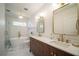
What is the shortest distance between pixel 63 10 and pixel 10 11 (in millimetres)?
969

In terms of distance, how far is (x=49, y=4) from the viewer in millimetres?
1954

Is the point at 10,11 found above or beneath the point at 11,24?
above

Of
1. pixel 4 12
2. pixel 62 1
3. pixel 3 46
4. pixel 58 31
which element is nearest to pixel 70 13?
pixel 62 1

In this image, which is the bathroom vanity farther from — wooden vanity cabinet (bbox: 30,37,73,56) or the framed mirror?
the framed mirror

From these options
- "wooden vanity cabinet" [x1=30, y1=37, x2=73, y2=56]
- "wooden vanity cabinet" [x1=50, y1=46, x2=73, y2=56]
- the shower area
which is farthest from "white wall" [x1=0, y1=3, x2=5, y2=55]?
"wooden vanity cabinet" [x1=50, y1=46, x2=73, y2=56]

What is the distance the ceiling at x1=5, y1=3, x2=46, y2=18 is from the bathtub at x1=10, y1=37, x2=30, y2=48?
428 millimetres

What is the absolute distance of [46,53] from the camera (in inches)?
74.8

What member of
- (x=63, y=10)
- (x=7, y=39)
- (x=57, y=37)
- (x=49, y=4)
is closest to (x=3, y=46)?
(x=7, y=39)

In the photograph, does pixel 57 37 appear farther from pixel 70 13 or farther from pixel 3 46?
pixel 3 46

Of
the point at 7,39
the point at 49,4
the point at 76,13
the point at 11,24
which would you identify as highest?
the point at 49,4

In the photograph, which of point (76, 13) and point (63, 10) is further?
point (63, 10)

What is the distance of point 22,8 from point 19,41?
0.62 m

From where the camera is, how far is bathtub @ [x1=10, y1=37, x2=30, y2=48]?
194cm

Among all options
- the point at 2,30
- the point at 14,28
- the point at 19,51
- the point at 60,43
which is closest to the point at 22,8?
the point at 14,28
